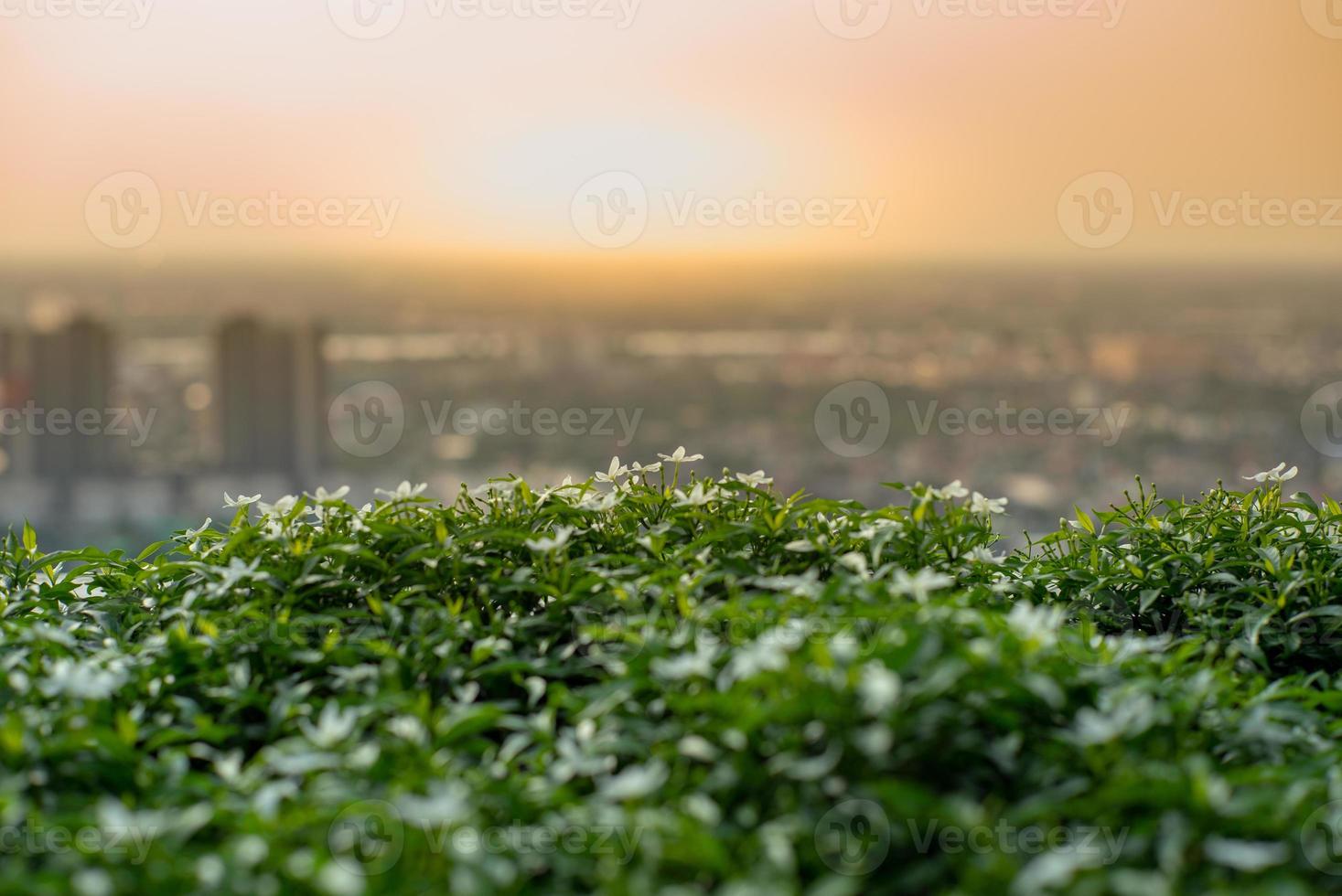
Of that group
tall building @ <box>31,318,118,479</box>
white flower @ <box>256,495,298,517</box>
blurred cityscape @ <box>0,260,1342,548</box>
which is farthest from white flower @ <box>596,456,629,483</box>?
tall building @ <box>31,318,118,479</box>

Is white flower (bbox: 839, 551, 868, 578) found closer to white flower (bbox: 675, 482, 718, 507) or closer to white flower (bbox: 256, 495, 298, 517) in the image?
white flower (bbox: 675, 482, 718, 507)

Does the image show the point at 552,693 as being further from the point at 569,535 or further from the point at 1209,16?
the point at 1209,16

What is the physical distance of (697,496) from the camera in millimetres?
1386

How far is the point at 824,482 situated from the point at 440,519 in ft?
6.18

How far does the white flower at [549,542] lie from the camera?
4.13 feet

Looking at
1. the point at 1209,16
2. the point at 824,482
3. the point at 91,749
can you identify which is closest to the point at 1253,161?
the point at 1209,16

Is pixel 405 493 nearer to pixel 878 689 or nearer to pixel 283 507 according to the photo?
pixel 283 507

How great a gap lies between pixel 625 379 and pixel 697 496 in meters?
1.77

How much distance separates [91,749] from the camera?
961 mm

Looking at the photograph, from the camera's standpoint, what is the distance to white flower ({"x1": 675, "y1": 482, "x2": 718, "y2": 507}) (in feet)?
4.54

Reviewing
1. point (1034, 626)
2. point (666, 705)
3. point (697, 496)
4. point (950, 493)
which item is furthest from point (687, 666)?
point (950, 493)

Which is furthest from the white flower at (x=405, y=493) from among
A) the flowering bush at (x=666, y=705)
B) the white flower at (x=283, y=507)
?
the white flower at (x=283, y=507)

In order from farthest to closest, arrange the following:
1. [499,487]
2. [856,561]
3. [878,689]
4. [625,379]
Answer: [625,379]
[499,487]
[856,561]
[878,689]

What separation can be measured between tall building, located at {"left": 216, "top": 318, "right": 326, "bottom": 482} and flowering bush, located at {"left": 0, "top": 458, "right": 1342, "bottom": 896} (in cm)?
170
